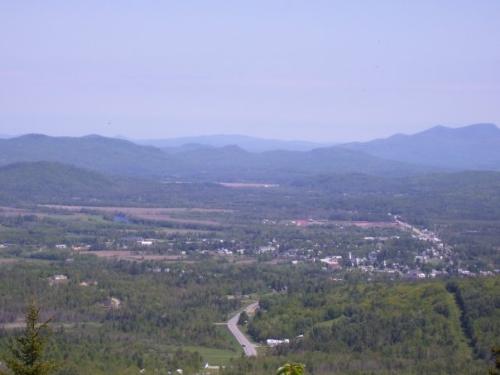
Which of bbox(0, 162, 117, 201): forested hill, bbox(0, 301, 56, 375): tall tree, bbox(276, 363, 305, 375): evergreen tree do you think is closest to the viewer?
bbox(276, 363, 305, 375): evergreen tree

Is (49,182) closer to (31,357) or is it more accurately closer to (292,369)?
(31,357)

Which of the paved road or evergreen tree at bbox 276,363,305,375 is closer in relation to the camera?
evergreen tree at bbox 276,363,305,375

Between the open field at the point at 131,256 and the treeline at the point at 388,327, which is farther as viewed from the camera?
the open field at the point at 131,256

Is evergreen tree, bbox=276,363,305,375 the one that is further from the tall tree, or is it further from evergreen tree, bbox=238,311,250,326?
evergreen tree, bbox=238,311,250,326

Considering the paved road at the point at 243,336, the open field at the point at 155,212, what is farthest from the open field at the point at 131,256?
the open field at the point at 155,212

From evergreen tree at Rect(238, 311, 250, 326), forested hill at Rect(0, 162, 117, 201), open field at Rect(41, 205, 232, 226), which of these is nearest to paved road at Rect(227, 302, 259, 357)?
evergreen tree at Rect(238, 311, 250, 326)

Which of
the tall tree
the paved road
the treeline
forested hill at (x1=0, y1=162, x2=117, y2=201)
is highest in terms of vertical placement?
the tall tree

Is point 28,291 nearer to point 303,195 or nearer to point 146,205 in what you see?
point 146,205

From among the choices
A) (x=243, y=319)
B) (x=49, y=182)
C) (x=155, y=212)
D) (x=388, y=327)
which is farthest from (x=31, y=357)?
(x=49, y=182)

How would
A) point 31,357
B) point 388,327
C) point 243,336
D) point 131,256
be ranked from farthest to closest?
1. point 131,256
2. point 243,336
3. point 388,327
4. point 31,357

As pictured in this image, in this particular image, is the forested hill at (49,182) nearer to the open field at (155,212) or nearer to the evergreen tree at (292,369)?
the open field at (155,212)
